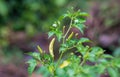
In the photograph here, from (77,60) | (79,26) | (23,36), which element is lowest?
(77,60)

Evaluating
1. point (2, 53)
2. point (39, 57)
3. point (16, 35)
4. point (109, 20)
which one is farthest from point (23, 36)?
point (39, 57)

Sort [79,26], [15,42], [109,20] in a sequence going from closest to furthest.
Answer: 1. [79,26]
2. [109,20]
3. [15,42]

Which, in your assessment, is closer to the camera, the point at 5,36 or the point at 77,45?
the point at 77,45

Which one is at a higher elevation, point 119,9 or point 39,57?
point 119,9

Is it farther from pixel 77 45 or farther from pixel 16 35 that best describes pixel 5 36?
pixel 77 45

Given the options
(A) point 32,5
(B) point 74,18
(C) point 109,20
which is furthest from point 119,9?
(B) point 74,18

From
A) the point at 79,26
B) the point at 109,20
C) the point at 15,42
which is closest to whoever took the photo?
the point at 79,26
